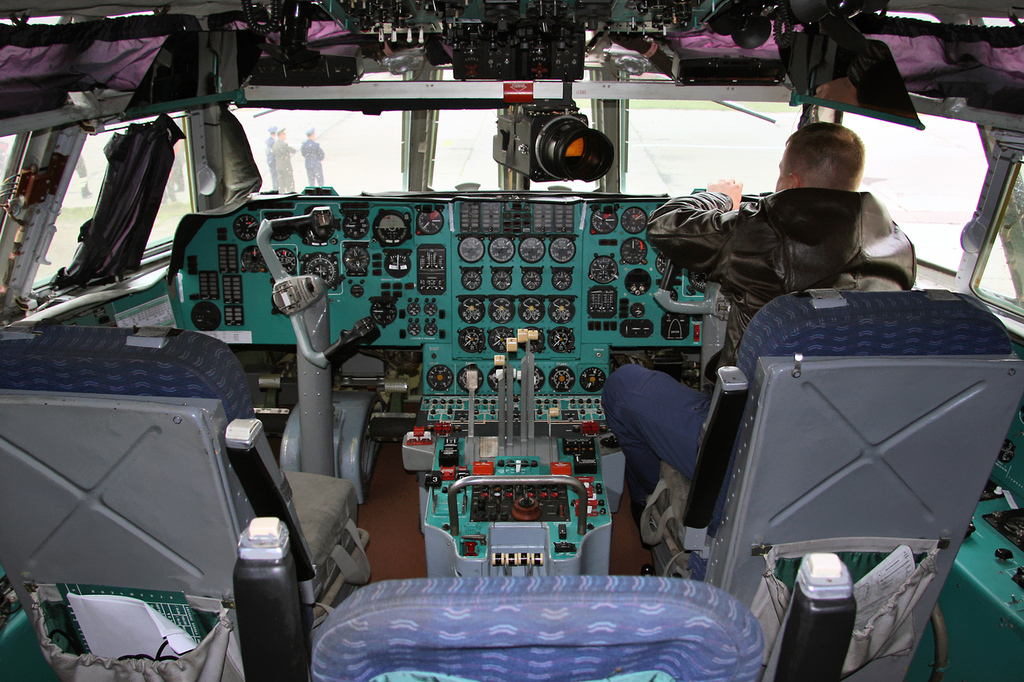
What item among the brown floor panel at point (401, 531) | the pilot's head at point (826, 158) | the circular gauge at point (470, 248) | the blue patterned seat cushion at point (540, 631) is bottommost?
the brown floor panel at point (401, 531)

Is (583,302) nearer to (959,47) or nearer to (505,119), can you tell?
(505,119)

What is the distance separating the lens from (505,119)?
3252 mm

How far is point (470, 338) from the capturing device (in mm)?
4098

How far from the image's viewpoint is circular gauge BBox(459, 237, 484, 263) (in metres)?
3.98

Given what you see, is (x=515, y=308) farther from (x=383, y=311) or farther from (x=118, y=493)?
(x=118, y=493)

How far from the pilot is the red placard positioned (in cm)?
113

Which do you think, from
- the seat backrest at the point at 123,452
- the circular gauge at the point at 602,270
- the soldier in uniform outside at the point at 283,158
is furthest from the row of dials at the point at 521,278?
the soldier in uniform outside at the point at 283,158

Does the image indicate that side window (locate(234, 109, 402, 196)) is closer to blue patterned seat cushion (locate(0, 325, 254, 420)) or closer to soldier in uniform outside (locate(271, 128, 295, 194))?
soldier in uniform outside (locate(271, 128, 295, 194))

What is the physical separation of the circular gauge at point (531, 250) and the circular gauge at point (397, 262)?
659 millimetres

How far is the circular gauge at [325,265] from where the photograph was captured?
404cm

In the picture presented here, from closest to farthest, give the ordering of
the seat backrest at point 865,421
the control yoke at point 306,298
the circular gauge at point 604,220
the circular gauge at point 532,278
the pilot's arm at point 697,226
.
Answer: the seat backrest at point 865,421 < the pilot's arm at point 697,226 < the control yoke at point 306,298 < the circular gauge at point 604,220 < the circular gauge at point 532,278

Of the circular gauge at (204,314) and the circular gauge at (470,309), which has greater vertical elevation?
the circular gauge at (470,309)

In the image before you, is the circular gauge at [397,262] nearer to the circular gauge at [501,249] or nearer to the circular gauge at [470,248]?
the circular gauge at [470,248]

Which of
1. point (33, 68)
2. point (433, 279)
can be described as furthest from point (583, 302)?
point (33, 68)
